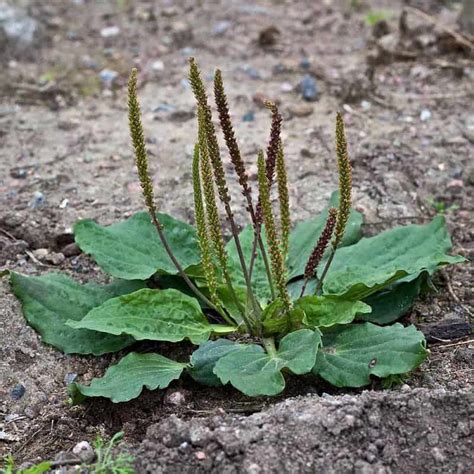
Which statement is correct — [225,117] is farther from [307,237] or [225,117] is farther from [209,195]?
[307,237]

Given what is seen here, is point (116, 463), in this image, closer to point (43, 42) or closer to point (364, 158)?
point (364, 158)

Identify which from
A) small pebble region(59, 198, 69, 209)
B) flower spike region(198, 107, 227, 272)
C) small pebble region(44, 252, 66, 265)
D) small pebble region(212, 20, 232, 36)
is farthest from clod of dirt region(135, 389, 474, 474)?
small pebble region(212, 20, 232, 36)

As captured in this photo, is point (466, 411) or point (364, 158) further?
point (364, 158)

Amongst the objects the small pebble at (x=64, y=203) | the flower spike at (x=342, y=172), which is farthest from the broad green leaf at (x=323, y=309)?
the small pebble at (x=64, y=203)

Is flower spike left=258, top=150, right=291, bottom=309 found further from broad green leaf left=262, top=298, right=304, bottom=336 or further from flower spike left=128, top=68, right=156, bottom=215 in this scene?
flower spike left=128, top=68, right=156, bottom=215

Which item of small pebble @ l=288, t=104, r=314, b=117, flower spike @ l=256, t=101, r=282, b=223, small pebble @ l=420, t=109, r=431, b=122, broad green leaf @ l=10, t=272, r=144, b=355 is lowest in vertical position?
small pebble @ l=288, t=104, r=314, b=117

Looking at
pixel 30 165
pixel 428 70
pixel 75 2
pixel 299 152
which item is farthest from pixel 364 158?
pixel 75 2

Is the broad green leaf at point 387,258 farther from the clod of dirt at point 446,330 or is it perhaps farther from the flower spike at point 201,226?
the flower spike at point 201,226
